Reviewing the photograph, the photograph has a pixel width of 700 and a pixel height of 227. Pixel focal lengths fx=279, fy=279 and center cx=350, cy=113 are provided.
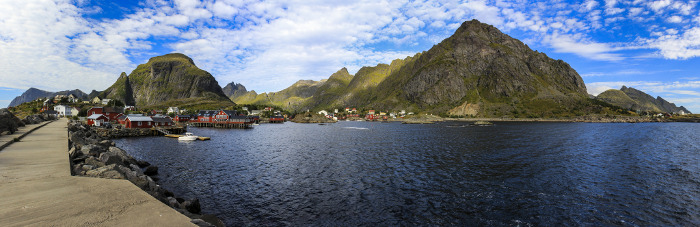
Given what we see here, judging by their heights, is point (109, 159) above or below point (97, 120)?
below

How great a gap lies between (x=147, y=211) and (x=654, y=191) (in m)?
37.9

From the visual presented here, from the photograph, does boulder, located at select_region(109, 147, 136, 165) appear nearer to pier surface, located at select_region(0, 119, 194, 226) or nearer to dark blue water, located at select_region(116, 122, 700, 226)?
dark blue water, located at select_region(116, 122, 700, 226)

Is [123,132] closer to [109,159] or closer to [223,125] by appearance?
[223,125]

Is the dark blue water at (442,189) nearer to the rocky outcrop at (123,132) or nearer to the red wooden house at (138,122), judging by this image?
the rocky outcrop at (123,132)

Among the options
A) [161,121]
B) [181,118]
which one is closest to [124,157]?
[161,121]

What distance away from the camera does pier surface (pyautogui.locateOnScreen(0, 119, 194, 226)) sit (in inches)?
398

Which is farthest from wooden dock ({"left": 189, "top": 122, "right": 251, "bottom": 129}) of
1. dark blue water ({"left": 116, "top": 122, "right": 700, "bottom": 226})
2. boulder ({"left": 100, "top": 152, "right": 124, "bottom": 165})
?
boulder ({"left": 100, "top": 152, "right": 124, "bottom": 165})

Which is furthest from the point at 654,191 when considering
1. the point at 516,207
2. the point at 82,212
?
the point at 82,212

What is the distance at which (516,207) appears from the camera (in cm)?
2127

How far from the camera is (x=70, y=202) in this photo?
468 inches

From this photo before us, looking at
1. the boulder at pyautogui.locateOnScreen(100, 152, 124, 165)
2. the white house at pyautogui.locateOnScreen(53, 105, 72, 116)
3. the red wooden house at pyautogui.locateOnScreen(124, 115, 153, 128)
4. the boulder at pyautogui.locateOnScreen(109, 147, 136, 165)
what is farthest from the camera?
the white house at pyautogui.locateOnScreen(53, 105, 72, 116)

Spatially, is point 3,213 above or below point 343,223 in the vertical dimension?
above

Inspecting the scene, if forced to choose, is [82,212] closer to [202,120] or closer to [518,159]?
[518,159]

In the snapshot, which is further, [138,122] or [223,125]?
[223,125]
